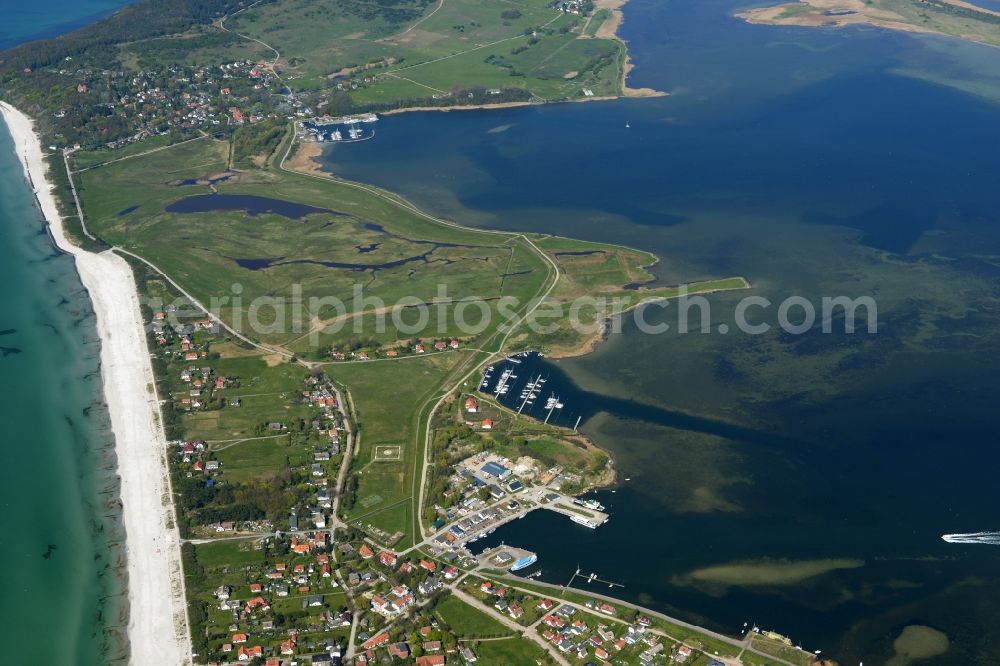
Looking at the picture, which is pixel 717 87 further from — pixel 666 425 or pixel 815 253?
pixel 666 425

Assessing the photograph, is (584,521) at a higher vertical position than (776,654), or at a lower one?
higher

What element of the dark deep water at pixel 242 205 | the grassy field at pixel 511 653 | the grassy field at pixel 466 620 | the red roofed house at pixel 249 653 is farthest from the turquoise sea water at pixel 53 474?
the grassy field at pixel 511 653

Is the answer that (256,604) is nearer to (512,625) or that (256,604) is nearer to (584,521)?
(512,625)

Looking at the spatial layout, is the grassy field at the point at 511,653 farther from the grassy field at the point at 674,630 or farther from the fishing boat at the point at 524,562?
the fishing boat at the point at 524,562

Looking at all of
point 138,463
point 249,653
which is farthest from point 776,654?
point 138,463

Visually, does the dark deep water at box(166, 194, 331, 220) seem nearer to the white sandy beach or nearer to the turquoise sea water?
the white sandy beach

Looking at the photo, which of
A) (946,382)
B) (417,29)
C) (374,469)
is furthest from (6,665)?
(417,29)
